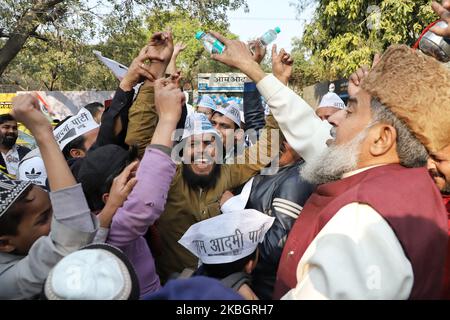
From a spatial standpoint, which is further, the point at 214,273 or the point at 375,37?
the point at 375,37

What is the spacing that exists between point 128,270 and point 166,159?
0.76 meters

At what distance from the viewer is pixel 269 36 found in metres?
3.20

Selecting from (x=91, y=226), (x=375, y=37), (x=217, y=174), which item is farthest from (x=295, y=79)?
(x=91, y=226)

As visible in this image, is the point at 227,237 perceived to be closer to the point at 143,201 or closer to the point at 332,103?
the point at 143,201

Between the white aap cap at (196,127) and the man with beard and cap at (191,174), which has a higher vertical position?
the white aap cap at (196,127)

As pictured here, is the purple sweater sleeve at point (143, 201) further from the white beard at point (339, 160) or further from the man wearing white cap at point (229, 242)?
the white beard at point (339, 160)

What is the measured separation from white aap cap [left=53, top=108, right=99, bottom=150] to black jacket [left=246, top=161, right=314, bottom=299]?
→ 191cm

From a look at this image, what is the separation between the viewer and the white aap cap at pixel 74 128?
12.4 feet

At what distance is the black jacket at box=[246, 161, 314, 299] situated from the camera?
231cm

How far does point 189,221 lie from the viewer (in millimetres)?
2977

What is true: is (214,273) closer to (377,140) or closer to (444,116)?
(377,140)

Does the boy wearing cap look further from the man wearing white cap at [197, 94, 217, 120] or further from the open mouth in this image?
the man wearing white cap at [197, 94, 217, 120]

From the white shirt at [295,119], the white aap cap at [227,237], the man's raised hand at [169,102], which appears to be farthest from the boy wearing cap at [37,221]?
the white shirt at [295,119]
